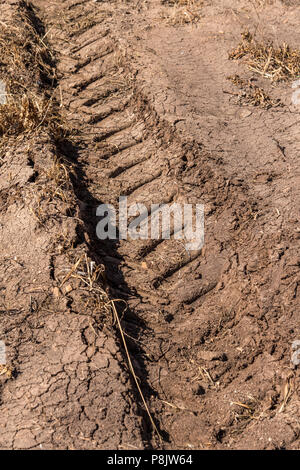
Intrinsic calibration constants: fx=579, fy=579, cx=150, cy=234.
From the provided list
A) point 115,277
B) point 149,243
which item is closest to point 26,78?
point 149,243

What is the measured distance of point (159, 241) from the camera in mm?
3648

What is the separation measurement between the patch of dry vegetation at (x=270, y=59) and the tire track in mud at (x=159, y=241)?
982mm

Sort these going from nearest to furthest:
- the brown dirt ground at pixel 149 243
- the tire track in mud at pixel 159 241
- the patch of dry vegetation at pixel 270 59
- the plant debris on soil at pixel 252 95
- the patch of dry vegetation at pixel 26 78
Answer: the brown dirt ground at pixel 149 243, the tire track in mud at pixel 159 241, the patch of dry vegetation at pixel 26 78, the plant debris on soil at pixel 252 95, the patch of dry vegetation at pixel 270 59

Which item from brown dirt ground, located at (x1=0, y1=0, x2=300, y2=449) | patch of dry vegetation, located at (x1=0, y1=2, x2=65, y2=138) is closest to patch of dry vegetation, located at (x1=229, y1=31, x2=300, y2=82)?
brown dirt ground, located at (x1=0, y1=0, x2=300, y2=449)

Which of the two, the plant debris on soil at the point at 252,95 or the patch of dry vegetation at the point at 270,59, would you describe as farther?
the patch of dry vegetation at the point at 270,59

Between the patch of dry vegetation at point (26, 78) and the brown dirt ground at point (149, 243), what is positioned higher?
the patch of dry vegetation at point (26, 78)

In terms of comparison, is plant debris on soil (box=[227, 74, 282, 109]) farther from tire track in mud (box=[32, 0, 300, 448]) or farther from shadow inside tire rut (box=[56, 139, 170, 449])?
shadow inside tire rut (box=[56, 139, 170, 449])

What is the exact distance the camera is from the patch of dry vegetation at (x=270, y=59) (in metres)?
4.61

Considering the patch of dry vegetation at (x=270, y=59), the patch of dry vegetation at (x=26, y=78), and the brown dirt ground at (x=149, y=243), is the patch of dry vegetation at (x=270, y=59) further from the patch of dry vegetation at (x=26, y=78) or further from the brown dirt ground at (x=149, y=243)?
the patch of dry vegetation at (x=26, y=78)

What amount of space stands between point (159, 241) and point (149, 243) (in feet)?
0.22

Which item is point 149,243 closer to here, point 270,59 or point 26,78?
point 26,78

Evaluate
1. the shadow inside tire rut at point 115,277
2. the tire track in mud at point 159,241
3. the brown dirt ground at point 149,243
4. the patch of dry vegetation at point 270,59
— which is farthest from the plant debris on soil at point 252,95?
the shadow inside tire rut at point 115,277

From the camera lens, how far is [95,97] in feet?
15.3
